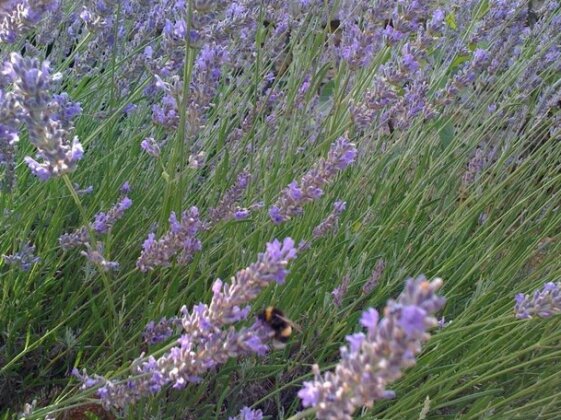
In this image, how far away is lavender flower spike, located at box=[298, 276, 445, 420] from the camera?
2.34 feet

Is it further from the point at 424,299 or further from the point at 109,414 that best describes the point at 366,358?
Answer: the point at 109,414

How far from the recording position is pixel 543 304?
1.43 metres

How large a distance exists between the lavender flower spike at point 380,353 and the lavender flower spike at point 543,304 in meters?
0.65

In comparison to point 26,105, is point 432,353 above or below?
below

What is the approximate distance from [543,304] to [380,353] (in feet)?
2.50

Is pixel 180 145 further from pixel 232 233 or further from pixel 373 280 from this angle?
pixel 373 280

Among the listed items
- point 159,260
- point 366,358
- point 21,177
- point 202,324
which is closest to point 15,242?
point 21,177

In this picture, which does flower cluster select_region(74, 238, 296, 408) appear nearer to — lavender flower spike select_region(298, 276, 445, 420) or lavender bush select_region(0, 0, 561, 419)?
lavender bush select_region(0, 0, 561, 419)

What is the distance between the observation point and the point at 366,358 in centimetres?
78

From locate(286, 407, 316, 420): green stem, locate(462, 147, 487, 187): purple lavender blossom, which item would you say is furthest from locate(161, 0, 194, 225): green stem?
locate(462, 147, 487, 187): purple lavender blossom

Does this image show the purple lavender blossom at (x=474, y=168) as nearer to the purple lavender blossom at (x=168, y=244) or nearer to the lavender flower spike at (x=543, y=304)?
the lavender flower spike at (x=543, y=304)

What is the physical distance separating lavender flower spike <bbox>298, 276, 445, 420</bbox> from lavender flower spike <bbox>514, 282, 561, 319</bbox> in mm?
649

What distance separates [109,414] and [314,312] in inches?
24.9

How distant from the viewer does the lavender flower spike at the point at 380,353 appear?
0.71 meters
